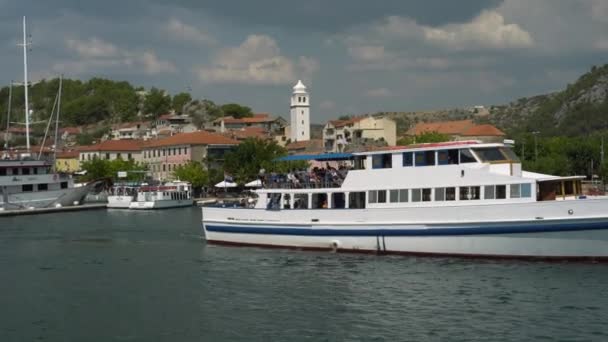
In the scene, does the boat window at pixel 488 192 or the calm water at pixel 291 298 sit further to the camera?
the boat window at pixel 488 192

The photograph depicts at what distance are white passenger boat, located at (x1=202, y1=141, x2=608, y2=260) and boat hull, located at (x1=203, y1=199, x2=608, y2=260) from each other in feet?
0.13

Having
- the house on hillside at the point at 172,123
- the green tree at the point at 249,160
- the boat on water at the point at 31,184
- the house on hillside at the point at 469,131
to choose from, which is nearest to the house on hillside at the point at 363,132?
the house on hillside at the point at 469,131

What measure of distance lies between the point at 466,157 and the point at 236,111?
14306cm

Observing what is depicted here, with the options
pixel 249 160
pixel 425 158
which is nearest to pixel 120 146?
pixel 249 160

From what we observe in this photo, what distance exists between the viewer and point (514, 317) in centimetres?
2405

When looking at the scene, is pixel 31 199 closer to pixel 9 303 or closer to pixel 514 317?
pixel 9 303

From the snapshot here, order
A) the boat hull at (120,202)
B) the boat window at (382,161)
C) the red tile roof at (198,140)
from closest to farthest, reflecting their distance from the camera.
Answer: the boat window at (382,161)
the boat hull at (120,202)
the red tile roof at (198,140)

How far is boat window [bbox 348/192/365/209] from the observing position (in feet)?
117

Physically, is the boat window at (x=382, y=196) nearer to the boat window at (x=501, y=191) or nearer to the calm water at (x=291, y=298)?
the calm water at (x=291, y=298)

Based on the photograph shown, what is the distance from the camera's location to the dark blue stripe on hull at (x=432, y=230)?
30.5 meters

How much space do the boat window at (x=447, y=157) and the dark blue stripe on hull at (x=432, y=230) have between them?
2876 millimetres

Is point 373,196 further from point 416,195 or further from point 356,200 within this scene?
point 416,195

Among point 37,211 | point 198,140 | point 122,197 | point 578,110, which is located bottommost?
point 37,211

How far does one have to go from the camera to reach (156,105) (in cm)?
18988
